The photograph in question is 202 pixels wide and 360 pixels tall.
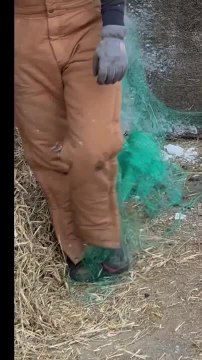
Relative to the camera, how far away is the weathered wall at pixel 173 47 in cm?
323

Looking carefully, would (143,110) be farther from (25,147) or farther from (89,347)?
(89,347)

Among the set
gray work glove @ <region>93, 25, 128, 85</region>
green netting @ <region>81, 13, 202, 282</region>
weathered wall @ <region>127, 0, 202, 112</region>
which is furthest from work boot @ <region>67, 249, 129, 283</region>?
weathered wall @ <region>127, 0, 202, 112</region>

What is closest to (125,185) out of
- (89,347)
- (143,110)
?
(143,110)

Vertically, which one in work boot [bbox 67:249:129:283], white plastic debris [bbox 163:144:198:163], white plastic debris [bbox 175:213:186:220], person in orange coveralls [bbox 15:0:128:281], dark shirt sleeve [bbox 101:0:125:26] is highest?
dark shirt sleeve [bbox 101:0:125:26]

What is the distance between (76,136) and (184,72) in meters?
1.27

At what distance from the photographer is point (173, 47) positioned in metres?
3.30

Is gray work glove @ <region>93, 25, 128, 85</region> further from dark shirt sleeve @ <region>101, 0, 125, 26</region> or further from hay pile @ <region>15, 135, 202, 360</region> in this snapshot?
hay pile @ <region>15, 135, 202, 360</region>

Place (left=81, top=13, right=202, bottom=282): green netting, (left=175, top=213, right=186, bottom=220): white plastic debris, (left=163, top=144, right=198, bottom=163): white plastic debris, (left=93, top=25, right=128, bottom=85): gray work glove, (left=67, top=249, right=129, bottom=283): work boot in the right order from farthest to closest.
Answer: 1. (left=163, top=144, right=198, bottom=163): white plastic debris
2. (left=175, top=213, right=186, bottom=220): white plastic debris
3. (left=81, top=13, right=202, bottom=282): green netting
4. (left=67, top=249, right=129, bottom=283): work boot
5. (left=93, top=25, right=128, bottom=85): gray work glove

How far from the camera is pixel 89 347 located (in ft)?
6.95

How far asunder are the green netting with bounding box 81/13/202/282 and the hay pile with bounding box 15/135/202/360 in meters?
0.10

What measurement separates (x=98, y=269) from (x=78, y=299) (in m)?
0.14

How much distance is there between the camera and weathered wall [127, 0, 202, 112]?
3232 millimetres

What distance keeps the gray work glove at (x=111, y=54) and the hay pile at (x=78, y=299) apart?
1.99ft

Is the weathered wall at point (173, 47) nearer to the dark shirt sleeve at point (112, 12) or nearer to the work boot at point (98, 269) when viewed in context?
the work boot at point (98, 269)
